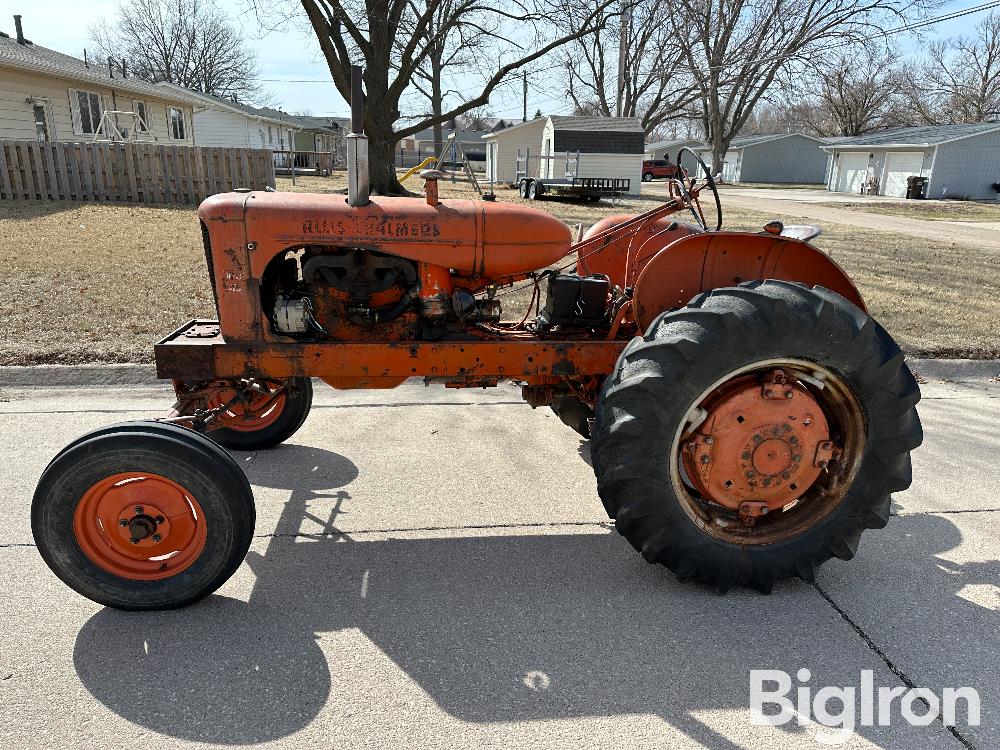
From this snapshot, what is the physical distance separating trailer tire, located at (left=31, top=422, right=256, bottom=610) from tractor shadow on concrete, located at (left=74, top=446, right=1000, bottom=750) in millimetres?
141

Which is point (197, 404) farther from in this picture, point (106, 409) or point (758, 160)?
point (758, 160)

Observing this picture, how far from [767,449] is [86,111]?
2512 cm

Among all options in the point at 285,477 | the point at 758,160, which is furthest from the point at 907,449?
the point at 758,160

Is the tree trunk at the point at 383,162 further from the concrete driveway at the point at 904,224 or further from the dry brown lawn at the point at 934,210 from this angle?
the dry brown lawn at the point at 934,210

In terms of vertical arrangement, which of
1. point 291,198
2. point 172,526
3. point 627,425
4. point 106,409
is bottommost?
point 106,409

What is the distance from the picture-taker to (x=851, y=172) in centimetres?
3828

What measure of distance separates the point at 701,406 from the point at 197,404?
2.24 m

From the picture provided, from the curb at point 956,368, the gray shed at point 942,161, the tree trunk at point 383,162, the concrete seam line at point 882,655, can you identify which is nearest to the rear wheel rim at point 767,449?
the concrete seam line at point 882,655

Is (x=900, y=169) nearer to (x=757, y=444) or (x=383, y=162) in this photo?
(x=383, y=162)

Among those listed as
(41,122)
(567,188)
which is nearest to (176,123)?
(41,122)

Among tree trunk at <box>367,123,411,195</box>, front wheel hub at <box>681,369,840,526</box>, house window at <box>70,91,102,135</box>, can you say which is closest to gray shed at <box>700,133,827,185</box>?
tree trunk at <box>367,123,411,195</box>

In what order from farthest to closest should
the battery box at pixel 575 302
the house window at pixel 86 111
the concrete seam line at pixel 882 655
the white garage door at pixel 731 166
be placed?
the white garage door at pixel 731 166, the house window at pixel 86 111, the battery box at pixel 575 302, the concrete seam line at pixel 882 655

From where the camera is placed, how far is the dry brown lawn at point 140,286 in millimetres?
5914

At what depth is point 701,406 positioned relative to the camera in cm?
282
